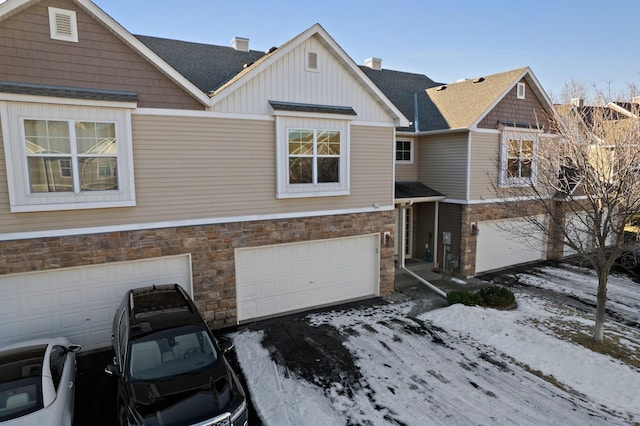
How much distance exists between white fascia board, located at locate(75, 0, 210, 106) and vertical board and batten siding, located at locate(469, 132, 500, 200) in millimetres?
10091

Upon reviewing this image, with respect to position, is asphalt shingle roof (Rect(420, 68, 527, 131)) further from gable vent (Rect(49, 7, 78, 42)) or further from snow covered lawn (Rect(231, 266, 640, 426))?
gable vent (Rect(49, 7, 78, 42))

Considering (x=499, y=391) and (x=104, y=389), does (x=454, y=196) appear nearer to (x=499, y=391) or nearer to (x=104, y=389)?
(x=499, y=391)

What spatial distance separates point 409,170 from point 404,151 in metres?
0.85

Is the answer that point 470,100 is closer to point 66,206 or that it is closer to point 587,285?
point 587,285

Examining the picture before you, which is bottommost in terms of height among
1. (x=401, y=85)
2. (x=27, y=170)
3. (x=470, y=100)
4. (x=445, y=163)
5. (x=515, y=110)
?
(x=27, y=170)

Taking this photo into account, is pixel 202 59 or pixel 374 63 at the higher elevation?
pixel 374 63

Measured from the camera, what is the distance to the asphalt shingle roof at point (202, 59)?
39.5ft

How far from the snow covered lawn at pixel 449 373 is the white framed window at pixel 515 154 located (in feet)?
17.9

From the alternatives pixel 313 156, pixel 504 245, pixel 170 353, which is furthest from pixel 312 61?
pixel 504 245

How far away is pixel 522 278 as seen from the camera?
48.0 ft

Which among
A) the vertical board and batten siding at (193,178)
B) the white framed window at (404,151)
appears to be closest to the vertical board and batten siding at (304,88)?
the vertical board and batten siding at (193,178)

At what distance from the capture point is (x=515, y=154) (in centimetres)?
1499

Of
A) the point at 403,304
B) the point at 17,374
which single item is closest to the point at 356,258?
the point at 403,304

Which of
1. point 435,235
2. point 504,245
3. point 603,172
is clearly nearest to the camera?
point 603,172
